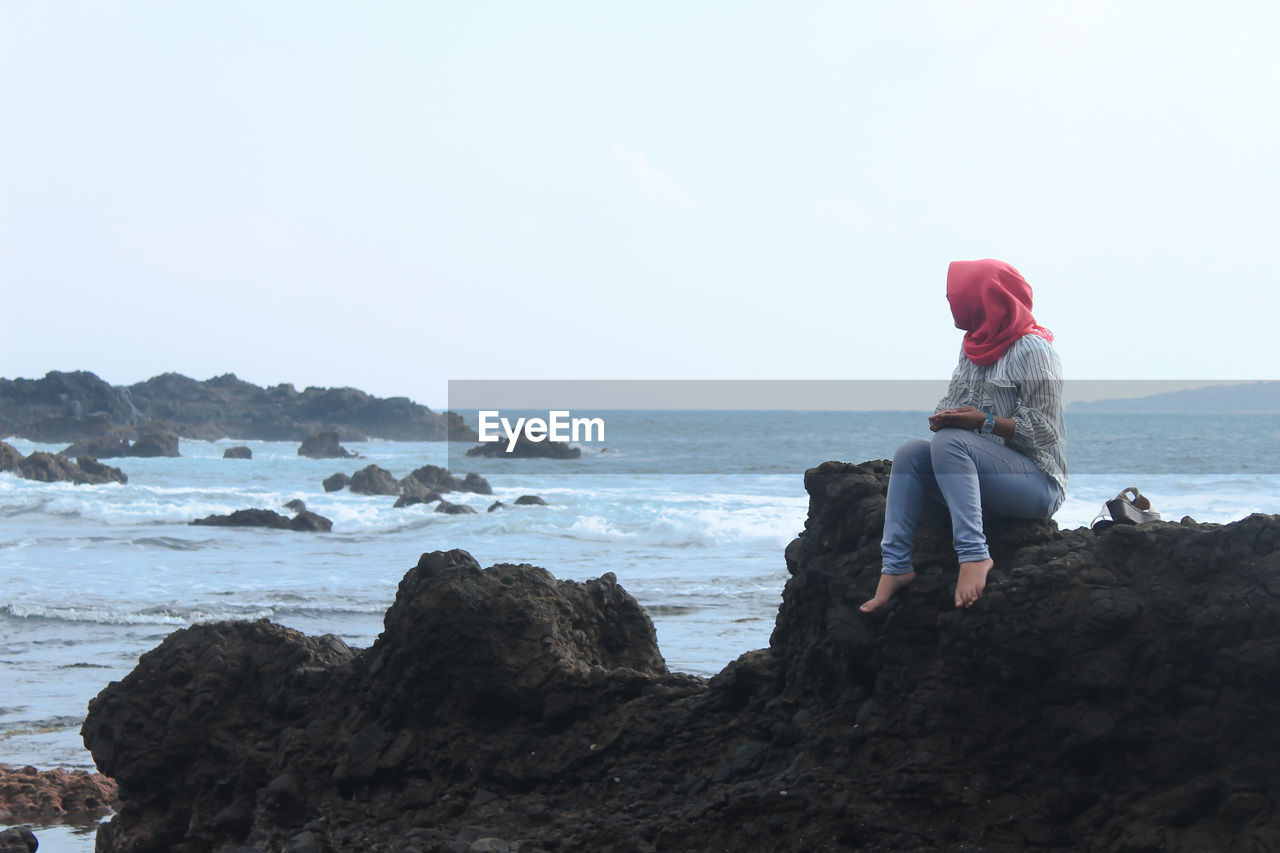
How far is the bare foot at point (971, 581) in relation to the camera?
3502mm

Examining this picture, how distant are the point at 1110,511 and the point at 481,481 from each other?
28033 millimetres

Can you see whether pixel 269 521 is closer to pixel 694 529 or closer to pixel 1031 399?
pixel 694 529

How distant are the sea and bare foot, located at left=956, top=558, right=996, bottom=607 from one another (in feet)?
13.5

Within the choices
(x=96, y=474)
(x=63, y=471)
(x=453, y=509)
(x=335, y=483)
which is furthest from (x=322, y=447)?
(x=453, y=509)

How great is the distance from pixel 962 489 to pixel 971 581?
0.29m

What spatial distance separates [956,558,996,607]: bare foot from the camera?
138 inches

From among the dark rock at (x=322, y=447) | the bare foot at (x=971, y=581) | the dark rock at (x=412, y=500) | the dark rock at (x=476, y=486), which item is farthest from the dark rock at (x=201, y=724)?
the dark rock at (x=322, y=447)

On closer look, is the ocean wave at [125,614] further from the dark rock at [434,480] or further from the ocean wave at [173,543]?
the dark rock at [434,480]

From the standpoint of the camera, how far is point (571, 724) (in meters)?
4.18

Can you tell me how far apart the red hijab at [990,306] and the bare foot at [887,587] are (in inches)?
30.5

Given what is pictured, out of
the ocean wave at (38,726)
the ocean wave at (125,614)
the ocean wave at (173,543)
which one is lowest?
the ocean wave at (173,543)

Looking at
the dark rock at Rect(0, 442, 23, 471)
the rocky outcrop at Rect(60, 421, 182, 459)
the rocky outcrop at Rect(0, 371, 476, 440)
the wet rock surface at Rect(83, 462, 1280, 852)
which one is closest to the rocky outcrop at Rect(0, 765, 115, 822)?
the wet rock surface at Rect(83, 462, 1280, 852)

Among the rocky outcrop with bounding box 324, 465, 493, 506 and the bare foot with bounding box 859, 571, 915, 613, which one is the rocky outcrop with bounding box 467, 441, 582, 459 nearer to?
the rocky outcrop with bounding box 324, 465, 493, 506

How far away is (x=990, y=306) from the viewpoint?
3775mm
